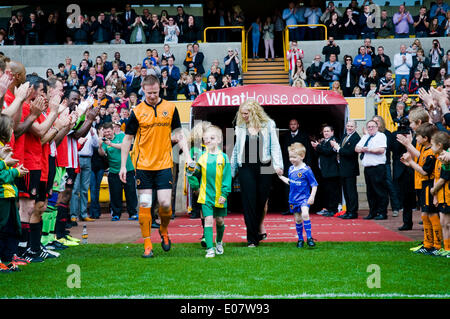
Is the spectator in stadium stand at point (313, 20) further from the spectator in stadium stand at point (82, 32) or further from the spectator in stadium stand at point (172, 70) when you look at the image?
the spectator in stadium stand at point (82, 32)

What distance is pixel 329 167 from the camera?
48.7 feet

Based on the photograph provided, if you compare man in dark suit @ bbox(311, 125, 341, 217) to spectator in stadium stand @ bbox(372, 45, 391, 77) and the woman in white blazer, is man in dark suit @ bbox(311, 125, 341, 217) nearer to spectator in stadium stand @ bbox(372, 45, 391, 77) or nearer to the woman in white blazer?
the woman in white blazer

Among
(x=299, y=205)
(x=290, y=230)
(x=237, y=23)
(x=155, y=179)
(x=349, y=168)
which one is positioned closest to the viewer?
(x=155, y=179)

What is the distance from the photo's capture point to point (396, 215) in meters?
14.2

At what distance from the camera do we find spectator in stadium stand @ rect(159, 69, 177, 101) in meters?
21.7

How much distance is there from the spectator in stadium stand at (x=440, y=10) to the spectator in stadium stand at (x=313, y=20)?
198 inches

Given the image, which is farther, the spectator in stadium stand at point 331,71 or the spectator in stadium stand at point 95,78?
the spectator in stadium stand at point 95,78

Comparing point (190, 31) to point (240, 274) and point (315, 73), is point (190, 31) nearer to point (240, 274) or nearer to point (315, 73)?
point (315, 73)

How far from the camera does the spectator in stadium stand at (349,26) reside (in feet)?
83.8

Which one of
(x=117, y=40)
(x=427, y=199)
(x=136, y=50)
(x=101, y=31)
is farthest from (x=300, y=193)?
(x=101, y=31)

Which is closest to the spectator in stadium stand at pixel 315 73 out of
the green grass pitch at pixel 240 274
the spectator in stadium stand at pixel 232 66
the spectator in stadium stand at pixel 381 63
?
the spectator in stadium stand at pixel 381 63

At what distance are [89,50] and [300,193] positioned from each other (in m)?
19.9

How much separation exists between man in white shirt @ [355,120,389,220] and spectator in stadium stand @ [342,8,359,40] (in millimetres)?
12976

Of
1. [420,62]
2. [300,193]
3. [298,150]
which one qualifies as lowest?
[300,193]
